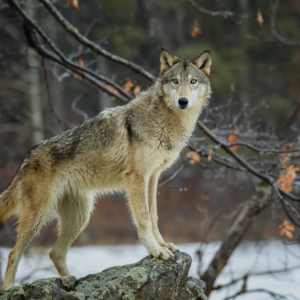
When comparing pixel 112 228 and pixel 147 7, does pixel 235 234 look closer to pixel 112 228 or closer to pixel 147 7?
pixel 112 228

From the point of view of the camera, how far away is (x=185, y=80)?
15.0 ft

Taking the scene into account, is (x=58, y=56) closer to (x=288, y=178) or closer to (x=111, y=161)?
(x=111, y=161)

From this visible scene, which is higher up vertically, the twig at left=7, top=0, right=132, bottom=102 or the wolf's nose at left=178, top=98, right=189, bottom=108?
the twig at left=7, top=0, right=132, bottom=102

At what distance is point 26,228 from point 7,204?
0.50 m

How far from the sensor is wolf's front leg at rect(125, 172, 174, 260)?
14.0 ft

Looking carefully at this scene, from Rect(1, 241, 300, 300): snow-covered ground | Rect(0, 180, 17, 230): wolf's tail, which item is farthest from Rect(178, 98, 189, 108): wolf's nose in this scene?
Rect(1, 241, 300, 300): snow-covered ground

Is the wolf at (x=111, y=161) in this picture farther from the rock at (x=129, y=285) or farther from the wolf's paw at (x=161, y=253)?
the rock at (x=129, y=285)

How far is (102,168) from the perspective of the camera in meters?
4.91

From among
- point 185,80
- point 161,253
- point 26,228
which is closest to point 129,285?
point 161,253

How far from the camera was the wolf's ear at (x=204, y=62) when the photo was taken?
4.93 m

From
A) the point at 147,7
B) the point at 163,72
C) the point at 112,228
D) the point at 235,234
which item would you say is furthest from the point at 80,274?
the point at 147,7

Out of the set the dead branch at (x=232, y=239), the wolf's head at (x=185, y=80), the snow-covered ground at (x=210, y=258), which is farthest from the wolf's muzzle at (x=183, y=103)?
the snow-covered ground at (x=210, y=258)

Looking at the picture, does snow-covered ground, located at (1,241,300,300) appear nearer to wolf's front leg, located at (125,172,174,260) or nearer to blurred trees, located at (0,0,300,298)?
blurred trees, located at (0,0,300,298)

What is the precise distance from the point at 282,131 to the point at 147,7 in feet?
33.3
